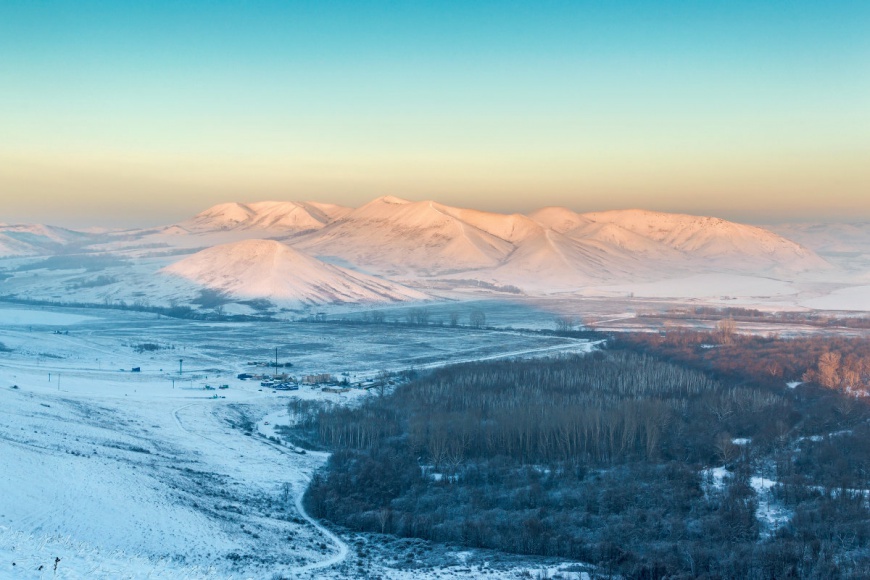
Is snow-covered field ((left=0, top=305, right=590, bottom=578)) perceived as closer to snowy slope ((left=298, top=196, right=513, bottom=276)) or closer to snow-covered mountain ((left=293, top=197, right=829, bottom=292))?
snow-covered mountain ((left=293, top=197, right=829, bottom=292))

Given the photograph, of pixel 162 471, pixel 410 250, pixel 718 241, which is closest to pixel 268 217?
pixel 410 250

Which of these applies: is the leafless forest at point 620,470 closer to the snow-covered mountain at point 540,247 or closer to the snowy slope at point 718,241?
the snow-covered mountain at point 540,247

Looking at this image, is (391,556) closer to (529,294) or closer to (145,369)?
(145,369)

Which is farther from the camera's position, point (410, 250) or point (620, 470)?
point (410, 250)

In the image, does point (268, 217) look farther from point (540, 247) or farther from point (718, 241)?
point (718, 241)

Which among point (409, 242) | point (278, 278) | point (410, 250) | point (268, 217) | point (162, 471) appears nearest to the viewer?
point (162, 471)

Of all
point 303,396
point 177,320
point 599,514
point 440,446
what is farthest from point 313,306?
point 599,514

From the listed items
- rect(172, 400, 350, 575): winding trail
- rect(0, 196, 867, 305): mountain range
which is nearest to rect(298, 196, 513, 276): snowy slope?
rect(0, 196, 867, 305): mountain range
